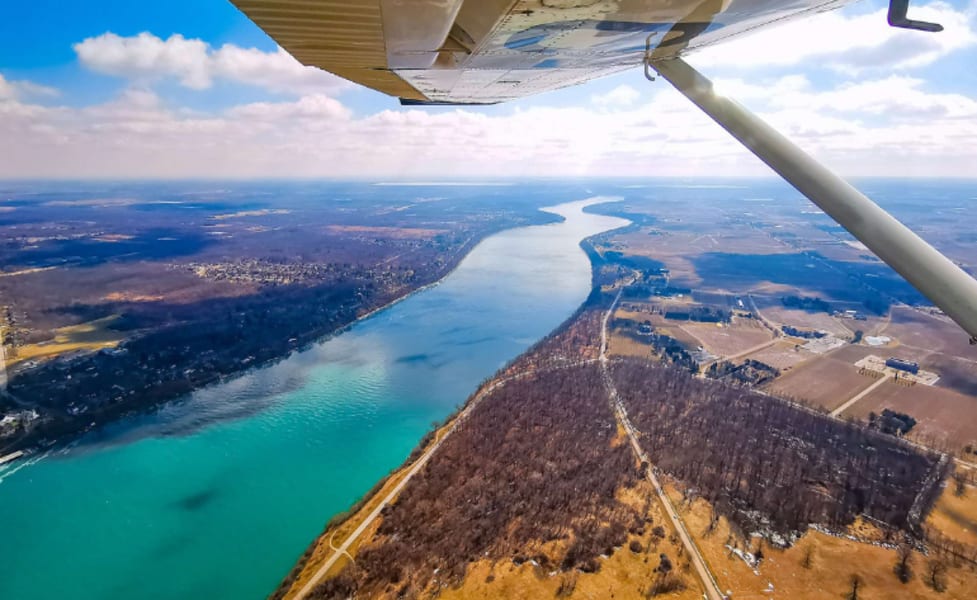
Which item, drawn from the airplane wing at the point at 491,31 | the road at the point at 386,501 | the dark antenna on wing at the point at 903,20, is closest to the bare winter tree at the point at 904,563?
the road at the point at 386,501

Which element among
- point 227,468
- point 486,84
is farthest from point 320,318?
point 486,84

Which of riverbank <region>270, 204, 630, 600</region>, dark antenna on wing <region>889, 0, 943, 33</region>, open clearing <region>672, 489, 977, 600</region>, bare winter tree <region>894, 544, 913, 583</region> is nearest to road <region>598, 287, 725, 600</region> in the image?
open clearing <region>672, 489, 977, 600</region>

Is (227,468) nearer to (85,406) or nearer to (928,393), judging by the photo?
(85,406)

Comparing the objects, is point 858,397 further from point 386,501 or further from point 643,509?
point 386,501

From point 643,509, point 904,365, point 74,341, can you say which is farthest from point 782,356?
point 74,341

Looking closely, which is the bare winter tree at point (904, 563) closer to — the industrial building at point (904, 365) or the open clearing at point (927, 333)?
the industrial building at point (904, 365)

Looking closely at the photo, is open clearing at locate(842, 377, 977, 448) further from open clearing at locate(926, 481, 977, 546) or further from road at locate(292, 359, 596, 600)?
road at locate(292, 359, 596, 600)

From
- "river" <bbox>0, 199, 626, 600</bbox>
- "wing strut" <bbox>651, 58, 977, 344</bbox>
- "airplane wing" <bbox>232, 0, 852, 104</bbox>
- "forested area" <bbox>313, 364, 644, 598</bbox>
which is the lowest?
"river" <bbox>0, 199, 626, 600</bbox>
